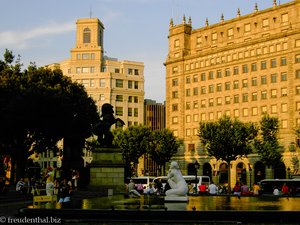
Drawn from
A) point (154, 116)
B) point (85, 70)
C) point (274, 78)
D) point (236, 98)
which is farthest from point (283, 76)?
point (85, 70)

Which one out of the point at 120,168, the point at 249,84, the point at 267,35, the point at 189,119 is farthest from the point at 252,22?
the point at 120,168

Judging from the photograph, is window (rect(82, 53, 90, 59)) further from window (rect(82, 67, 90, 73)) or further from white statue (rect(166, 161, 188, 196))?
white statue (rect(166, 161, 188, 196))

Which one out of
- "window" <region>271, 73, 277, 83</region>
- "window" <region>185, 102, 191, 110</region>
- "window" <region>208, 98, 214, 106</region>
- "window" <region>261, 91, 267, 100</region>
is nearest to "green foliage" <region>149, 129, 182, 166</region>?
"window" <region>208, 98, 214, 106</region>

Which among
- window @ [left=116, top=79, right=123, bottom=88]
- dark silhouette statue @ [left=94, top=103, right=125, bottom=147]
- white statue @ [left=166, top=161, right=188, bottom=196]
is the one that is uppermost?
window @ [left=116, top=79, right=123, bottom=88]

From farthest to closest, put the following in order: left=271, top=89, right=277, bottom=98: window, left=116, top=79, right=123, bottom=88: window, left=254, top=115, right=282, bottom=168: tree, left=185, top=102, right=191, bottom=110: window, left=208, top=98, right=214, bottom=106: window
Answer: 1. left=116, top=79, right=123, bottom=88: window
2. left=185, top=102, right=191, bottom=110: window
3. left=208, top=98, right=214, bottom=106: window
4. left=271, top=89, right=277, bottom=98: window
5. left=254, top=115, right=282, bottom=168: tree

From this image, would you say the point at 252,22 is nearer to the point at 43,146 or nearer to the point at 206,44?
the point at 206,44

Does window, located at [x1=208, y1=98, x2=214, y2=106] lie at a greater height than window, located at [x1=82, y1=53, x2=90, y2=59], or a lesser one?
lesser

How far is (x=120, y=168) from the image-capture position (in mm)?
39750

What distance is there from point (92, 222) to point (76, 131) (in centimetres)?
4134

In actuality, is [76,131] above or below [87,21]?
below

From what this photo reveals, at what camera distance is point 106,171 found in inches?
1556

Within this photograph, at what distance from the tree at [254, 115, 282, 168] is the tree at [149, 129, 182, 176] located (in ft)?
Answer: 55.9

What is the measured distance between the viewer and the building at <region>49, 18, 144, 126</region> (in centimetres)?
13325

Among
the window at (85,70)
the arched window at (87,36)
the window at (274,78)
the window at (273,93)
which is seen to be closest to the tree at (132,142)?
the window at (273,93)
